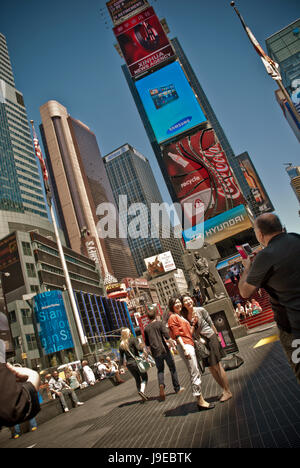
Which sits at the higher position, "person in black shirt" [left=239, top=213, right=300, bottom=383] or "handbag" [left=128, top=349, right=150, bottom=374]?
"person in black shirt" [left=239, top=213, right=300, bottom=383]

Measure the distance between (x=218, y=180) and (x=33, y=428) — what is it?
42437 millimetres

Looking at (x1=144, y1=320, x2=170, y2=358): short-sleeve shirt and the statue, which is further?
the statue

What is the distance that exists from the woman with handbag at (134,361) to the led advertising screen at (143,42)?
5517 centimetres

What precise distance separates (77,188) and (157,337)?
159m

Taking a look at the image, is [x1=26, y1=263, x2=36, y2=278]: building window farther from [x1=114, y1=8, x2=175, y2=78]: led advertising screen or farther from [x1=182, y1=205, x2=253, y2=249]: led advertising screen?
[x1=114, y1=8, x2=175, y2=78]: led advertising screen

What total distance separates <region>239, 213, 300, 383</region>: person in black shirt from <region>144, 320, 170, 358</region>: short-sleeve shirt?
4547 millimetres

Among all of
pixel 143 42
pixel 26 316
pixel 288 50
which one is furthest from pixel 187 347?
pixel 288 50

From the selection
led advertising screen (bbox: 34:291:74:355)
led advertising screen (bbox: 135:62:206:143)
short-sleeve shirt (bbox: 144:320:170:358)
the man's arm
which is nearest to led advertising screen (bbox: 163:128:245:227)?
led advertising screen (bbox: 135:62:206:143)

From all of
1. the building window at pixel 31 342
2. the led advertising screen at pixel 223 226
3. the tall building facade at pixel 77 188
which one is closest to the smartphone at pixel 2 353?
the led advertising screen at pixel 223 226

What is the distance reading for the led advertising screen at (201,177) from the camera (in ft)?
150

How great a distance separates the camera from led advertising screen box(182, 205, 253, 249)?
142 ft

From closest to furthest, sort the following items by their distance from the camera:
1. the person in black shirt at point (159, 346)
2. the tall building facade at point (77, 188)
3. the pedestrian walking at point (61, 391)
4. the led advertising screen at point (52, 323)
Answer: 1. the person in black shirt at point (159, 346)
2. the pedestrian walking at point (61, 391)
3. the led advertising screen at point (52, 323)
4. the tall building facade at point (77, 188)

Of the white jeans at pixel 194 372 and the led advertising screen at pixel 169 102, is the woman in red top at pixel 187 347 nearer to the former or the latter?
the white jeans at pixel 194 372
